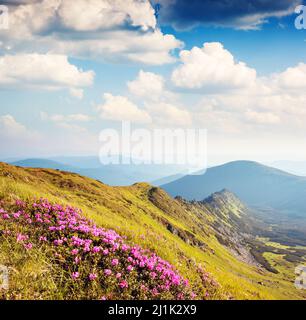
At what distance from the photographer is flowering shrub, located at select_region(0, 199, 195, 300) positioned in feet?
31.3

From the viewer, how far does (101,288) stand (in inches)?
371

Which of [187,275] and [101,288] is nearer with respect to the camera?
[101,288]

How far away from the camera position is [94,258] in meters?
10.5

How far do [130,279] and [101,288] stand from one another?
3.30 feet

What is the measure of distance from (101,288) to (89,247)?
1.89 meters

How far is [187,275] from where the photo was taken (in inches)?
475

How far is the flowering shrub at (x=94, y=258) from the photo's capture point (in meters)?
9.55

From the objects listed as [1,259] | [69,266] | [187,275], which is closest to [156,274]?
[187,275]
